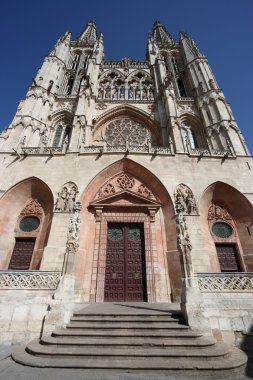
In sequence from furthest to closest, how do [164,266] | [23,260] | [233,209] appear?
[233,209]
[23,260]
[164,266]

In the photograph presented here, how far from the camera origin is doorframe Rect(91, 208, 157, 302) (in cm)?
878

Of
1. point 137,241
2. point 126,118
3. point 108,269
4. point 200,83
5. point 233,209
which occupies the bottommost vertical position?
point 108,269

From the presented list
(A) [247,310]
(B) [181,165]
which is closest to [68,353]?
(A) [247,310]

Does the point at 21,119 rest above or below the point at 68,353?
above

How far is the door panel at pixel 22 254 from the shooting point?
971 cm

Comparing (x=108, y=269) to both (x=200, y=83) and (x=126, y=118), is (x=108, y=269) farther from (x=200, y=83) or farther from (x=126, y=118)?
(x=200, y=83)

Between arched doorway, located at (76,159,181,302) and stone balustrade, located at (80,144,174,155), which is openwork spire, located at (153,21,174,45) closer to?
stone balustrade, located at (80,144,174,155)

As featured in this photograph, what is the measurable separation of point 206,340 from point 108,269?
5.62 meters

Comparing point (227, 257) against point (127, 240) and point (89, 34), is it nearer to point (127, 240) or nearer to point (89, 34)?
point (127, 240)

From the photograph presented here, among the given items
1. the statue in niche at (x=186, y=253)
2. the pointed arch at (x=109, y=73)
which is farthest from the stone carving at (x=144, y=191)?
the pointed arch at (x=109, y=73)

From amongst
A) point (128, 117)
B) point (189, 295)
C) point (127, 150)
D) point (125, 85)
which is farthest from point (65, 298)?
point (125, 85)

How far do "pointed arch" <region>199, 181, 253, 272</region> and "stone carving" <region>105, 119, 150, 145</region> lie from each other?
23.2 ft

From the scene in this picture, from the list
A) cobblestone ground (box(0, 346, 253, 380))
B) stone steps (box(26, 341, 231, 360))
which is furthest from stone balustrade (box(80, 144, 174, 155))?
cobblestone ground (box(0, 346, 253, 380))

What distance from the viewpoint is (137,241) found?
10.3 m
